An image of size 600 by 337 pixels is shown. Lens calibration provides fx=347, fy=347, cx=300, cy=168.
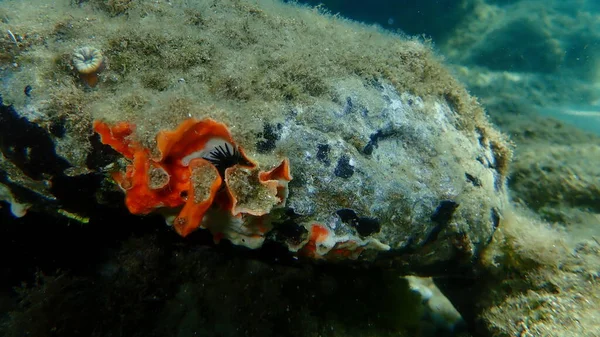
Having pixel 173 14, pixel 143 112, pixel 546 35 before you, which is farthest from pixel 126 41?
pixel 546 35

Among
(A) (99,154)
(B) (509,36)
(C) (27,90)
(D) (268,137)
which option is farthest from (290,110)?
(B) (509,36)

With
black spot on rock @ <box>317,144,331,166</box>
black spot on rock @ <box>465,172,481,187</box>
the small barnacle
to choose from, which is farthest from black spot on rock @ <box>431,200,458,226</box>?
the small barnacle

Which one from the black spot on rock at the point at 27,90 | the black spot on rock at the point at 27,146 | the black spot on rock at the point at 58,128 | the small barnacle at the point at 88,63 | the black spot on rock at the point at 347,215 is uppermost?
the small barnacle at the point at 88,63

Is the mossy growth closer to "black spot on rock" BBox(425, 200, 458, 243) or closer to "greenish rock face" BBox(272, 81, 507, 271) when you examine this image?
"greenish rock face" BBox(272, 81, 507, 271)

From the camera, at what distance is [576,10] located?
14.8m

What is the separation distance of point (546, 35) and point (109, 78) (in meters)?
15.9

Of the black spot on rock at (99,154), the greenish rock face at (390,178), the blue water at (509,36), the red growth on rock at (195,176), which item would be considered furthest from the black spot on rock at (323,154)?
the blue water at (509,36)

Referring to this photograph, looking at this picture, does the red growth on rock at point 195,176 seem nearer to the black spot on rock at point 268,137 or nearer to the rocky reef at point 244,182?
the rocky reef at point 244,182

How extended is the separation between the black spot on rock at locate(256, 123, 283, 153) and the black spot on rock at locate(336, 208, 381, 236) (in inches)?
27.8

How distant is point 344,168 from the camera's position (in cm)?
266

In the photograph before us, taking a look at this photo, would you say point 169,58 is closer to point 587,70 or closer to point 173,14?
point 173,14

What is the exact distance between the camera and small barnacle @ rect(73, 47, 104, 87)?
2537 millimetres

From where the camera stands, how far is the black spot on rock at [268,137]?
2488 millimetres

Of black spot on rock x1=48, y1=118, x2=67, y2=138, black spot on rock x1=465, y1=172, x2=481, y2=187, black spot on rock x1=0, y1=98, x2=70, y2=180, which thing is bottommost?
black spot on rock x1=0, y1=98, x2=70, y2=180
